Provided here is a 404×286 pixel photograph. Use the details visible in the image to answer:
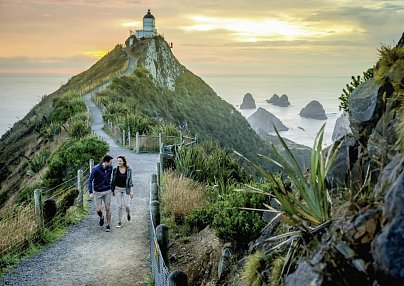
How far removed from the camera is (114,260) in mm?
9133

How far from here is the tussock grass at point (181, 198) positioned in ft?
35.1

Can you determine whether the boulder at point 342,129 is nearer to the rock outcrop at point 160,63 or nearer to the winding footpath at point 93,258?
the winding footpath at point 93,258

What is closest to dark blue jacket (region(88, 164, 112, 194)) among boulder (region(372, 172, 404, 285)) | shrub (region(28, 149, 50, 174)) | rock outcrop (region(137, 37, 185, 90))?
boulder (region(372, 172, 404, 285))

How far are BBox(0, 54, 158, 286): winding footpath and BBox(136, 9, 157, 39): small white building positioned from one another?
255 feet

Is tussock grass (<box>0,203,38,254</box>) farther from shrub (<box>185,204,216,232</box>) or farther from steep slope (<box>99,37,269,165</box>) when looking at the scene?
steep slope (<box>99,37,269,165</box>)

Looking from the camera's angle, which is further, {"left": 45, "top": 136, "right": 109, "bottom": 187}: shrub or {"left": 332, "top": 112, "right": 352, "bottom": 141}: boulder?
{"left": 45, "top": 136, "right": 109, "bottom": 187}: shrub

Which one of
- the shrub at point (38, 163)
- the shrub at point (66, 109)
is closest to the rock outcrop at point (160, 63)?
the shrub at point (66, 109)

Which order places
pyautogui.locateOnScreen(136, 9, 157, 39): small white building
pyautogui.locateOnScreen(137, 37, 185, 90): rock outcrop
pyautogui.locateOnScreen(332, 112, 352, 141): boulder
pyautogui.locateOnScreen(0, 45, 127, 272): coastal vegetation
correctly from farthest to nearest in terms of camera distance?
pyautogui.locateOnScreen(136, 9, 157, 39): small white building
pyautogui.locateOnScreen(137, 37, 185, 90): rock outcrop
pyautogui.locateOnScreen(0, 45, 127, 272): coastal vegetation
pyautogui.locateOnScreen(332, 112, 352, 141): boulder

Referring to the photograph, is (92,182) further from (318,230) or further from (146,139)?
(146,139)

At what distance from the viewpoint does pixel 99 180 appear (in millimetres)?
10688

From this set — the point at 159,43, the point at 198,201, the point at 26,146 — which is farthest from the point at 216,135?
the point at 198,201

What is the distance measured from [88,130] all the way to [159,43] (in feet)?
191

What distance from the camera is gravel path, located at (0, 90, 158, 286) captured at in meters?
8.35

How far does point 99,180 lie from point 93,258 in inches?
82.2
